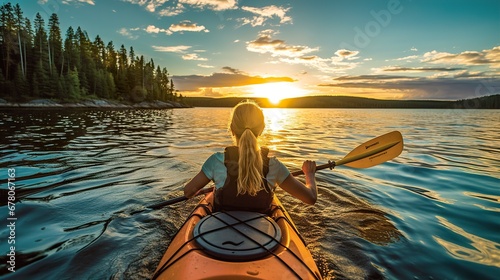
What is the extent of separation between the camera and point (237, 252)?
2402mm

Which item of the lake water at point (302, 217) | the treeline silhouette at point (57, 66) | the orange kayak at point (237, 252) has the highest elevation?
the treeline silhouette at point (57, 66)

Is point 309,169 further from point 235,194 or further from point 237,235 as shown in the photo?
A: point 237,235

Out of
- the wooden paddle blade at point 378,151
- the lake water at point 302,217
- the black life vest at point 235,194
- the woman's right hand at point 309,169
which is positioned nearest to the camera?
the black life vest at point 235,194

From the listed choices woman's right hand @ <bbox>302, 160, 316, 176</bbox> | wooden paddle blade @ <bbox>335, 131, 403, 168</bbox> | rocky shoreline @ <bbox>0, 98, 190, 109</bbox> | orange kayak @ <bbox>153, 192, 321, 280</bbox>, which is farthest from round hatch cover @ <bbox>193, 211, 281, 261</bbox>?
rocky shoreline @ <bbox>0, 98, 190, 109</bbox>

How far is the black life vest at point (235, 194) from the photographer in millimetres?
3121

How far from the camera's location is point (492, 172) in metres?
8.25

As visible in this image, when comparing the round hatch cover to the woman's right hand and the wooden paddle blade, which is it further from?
the wooden paddle blade

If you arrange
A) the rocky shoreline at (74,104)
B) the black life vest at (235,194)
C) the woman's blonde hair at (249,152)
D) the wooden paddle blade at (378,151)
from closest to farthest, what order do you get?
the woman's blonde hair at (249,152) < the black life vest at (235,194) < the wooden paddle blade at (378,151) < the rocky shoreline at (74,104)

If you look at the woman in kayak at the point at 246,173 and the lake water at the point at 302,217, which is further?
the lake water at the point at 302,217

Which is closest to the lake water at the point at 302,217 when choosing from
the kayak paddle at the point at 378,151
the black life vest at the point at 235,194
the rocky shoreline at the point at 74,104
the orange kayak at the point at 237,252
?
the kayak paddle at the point at 378,151

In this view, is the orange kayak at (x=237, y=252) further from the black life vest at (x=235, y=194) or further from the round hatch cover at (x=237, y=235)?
the black life vest at (x=235, y=194)

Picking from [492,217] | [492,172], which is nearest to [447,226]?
[492,217]

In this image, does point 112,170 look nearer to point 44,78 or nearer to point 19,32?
point 44,78

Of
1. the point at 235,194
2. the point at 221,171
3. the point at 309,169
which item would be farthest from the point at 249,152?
the point at 309,169
